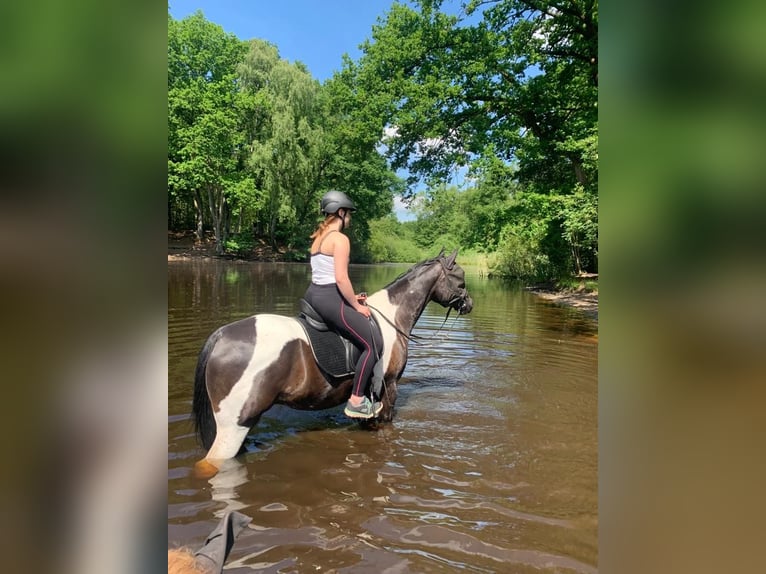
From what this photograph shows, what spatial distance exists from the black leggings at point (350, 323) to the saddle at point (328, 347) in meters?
0.06

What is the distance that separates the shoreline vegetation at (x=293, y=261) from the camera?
18.6m

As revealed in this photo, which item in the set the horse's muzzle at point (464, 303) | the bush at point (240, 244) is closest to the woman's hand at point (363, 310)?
the horse's muzzle at point (464, 303)

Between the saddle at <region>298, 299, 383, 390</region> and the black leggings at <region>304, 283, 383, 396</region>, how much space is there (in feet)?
0.20

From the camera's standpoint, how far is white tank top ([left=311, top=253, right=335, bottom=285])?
480 centimetres

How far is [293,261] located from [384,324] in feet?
133

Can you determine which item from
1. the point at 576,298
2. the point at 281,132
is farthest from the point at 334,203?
the point at 281,132
